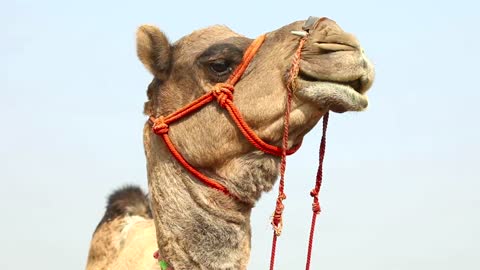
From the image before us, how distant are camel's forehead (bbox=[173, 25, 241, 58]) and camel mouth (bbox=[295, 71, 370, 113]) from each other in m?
0.76

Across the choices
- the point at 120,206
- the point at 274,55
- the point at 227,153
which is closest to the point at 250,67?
the point at 274,55

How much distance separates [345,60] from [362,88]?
0.66ft

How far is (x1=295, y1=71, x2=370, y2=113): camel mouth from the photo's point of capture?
4.63 m

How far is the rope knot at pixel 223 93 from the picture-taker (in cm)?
496

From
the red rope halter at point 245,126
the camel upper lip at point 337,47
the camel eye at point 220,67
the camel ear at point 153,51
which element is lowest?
the red rope halter at point 245,126

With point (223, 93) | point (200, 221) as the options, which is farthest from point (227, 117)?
point (200, 221)

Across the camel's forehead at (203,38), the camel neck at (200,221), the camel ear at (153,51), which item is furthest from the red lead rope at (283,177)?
the camel ear at (153,51)

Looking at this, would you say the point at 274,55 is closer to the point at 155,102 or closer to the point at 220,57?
the point at 220,57

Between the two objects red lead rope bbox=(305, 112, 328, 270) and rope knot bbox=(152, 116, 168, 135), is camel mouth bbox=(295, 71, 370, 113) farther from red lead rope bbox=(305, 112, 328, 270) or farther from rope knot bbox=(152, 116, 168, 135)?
rope knot bbox=(152, 116, 168, 135)

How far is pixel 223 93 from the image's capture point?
4.98 meters

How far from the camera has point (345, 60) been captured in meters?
4.61

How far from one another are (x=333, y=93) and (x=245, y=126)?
1.79 feet

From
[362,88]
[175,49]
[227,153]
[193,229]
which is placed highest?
[175,49]

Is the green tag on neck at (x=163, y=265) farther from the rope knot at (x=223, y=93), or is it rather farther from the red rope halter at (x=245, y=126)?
the rope knot at (x=223, y=93)
